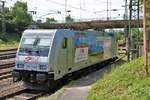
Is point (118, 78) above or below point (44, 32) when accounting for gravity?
below

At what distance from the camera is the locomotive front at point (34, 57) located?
18.7 m

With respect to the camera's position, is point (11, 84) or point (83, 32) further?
point (83, 32)

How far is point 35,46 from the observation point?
19.3 metres

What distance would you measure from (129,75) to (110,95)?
1963 millimetres

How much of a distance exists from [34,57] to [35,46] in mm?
583

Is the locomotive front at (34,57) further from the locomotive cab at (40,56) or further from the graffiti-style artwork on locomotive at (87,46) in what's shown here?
the graffiti-style artwork on locomotive at (87,46)

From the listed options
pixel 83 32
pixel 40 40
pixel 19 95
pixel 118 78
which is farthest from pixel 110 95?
pixel 83 32

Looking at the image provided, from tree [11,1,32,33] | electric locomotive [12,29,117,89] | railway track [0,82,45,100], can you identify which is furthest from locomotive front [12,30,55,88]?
tree [11,1,32,33]

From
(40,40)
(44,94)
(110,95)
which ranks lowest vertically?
(44,94)

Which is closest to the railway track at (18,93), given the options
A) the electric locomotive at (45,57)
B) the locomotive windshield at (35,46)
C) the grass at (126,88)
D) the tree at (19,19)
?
the electric locomotive at (45,57)

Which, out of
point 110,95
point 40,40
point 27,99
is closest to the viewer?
point 110,95

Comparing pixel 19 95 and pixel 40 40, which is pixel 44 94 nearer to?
pixel 19 95

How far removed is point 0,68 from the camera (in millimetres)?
26734

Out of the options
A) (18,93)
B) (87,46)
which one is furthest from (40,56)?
(87,46)
